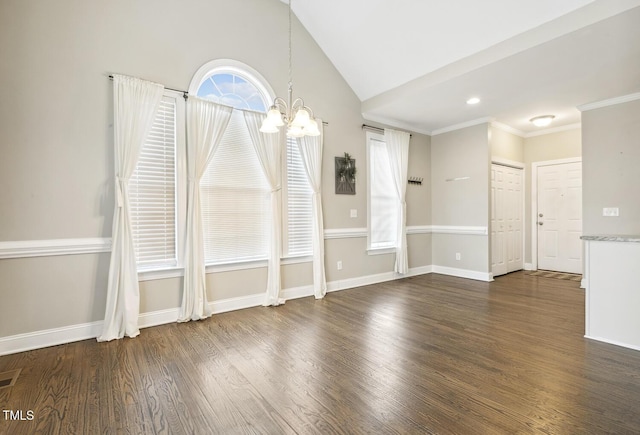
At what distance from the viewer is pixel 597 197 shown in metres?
4.76

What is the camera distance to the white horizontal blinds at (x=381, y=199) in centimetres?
540

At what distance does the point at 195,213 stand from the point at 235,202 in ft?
1.86

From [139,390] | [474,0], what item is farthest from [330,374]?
[474,0]

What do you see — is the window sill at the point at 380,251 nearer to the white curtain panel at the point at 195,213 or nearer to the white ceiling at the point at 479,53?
the white ceiling at the point at 479,53

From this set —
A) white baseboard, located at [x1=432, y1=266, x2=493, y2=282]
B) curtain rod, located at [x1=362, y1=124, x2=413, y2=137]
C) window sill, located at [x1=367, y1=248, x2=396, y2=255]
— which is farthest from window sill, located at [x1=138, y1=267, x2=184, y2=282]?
white baseboard, located at [x1=432, y1=266, x2=493, y2=282]

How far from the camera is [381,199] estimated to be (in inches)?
218

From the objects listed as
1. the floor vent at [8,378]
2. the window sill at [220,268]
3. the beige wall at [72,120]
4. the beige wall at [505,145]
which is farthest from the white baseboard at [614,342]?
the floor vent at [8,378]

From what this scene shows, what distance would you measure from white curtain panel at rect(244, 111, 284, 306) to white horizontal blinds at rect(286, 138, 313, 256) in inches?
11.1

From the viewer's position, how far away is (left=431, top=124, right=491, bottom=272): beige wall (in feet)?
17.8

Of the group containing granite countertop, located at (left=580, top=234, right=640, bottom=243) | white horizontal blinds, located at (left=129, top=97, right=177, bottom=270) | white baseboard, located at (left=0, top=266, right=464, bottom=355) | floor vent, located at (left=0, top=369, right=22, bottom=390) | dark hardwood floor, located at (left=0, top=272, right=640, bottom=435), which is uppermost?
white horizontal blinds, located at (left=129, top=97, right=177, bottom=270)

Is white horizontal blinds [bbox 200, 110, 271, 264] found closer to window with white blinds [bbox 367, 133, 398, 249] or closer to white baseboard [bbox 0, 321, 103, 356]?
white baseboard [bbox 0, 321, 103, 356]

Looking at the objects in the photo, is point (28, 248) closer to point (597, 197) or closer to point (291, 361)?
point (291, 361)

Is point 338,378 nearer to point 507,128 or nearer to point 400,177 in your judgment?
point 400,177

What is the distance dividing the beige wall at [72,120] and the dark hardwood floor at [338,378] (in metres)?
0.50
